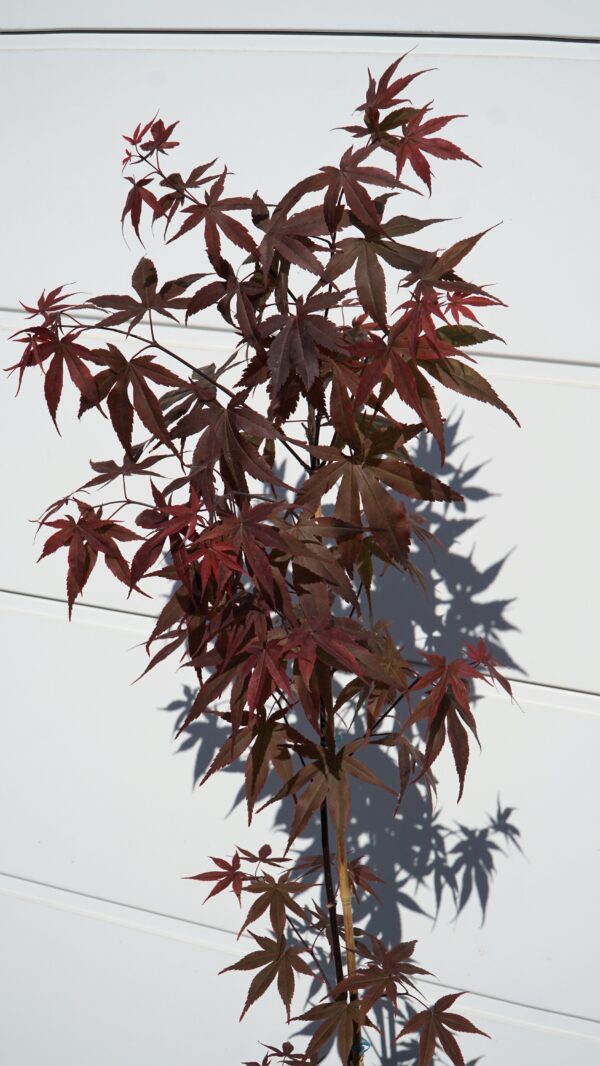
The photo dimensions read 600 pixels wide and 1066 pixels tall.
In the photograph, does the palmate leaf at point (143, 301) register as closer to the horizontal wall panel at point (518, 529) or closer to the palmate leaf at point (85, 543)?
the palmate leaf at point (85, 543)

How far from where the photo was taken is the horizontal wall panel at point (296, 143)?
1.31 meters

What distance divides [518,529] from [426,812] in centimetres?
50

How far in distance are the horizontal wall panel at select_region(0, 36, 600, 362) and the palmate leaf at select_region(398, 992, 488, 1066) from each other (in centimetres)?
92

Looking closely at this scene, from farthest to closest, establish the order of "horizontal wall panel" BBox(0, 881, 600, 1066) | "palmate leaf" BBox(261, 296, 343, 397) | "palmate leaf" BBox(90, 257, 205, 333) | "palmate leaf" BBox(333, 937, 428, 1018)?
1. "horizontal wall panel" BBox(0, 881, 600, 1066)
2. "palmate leaf" BBox(333, 937, 428, 1018)
3. "palmate leaf" BBox(90, 257, 205, 333)
4. "palmate leaf" BBox(261, 296, 343, 397)

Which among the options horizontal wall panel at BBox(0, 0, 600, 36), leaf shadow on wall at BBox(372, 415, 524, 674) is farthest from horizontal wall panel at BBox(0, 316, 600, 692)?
horizontal wall panel at BBox(0, 0, 600, 36)

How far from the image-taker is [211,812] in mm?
1630

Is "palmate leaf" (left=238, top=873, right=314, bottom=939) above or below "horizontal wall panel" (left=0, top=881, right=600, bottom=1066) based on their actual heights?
above

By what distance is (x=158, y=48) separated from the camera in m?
1.46

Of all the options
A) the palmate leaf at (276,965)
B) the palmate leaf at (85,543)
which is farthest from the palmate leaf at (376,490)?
the palmate leaf at (276,965)

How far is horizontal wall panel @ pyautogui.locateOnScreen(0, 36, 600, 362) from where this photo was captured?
1.31 m

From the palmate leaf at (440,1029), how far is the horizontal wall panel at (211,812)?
0.35 metres

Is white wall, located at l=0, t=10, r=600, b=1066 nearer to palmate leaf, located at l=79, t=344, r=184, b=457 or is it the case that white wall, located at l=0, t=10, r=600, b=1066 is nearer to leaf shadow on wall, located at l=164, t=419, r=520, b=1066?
leaf shadow on wall, located at l=164, t=419, r=520, b=1066

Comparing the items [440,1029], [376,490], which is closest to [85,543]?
[376,490]

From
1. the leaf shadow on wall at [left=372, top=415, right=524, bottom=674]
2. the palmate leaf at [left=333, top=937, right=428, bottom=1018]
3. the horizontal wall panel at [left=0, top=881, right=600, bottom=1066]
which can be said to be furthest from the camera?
the horizontal wall panel at [left=0, top=881, right=600, bottom=1066]
